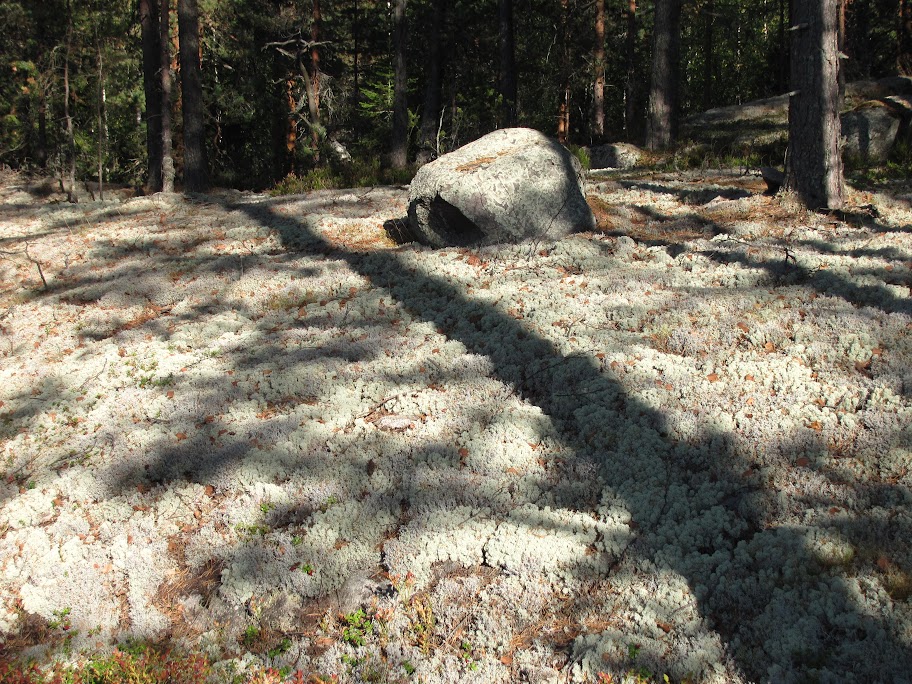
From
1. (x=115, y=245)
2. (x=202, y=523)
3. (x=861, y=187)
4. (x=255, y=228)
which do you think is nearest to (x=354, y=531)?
(x=202, y=523)

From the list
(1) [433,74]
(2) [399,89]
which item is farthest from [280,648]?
(1) [433,74]

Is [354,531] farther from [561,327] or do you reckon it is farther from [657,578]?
[561,327]

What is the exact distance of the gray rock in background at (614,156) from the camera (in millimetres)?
17625

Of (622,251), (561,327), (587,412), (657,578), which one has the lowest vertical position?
(657,578)

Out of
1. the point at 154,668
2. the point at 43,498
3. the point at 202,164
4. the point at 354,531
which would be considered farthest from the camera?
the point at 202,164

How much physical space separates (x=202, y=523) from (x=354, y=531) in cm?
116

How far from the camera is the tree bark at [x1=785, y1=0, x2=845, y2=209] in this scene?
355 inches

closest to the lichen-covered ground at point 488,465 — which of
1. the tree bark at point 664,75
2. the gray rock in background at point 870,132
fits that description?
the gray rock in background at point 870,132

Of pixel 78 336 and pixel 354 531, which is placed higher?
pixel 78 336

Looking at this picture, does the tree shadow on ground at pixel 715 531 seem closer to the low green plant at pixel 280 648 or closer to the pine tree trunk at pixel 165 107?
the low green plant at pixel 280 648

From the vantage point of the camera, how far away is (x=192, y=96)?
15.4m

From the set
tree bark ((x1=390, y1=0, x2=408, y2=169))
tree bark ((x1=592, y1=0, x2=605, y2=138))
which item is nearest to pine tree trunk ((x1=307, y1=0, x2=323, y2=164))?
tree bark ((x1=390, y1=0, x2=408, y2=169))

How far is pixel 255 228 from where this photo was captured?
10.6 metres

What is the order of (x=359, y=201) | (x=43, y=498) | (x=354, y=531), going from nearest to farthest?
(x=354, y=531) < (x=43, y=498) < (x=359, y=201)
